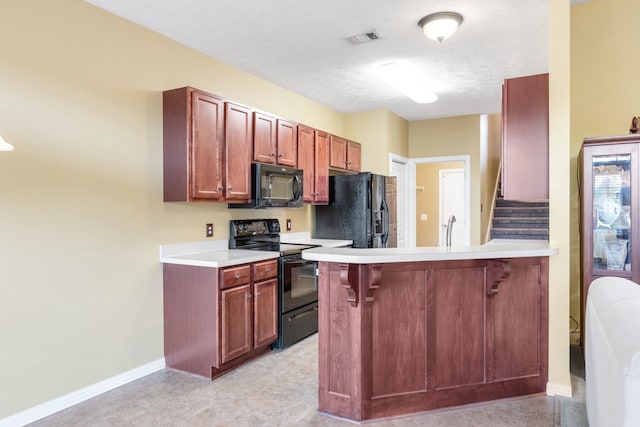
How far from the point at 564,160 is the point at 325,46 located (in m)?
2.07

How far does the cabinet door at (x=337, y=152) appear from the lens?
492 centimetres

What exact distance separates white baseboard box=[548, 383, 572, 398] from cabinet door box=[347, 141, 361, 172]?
3.35 metres

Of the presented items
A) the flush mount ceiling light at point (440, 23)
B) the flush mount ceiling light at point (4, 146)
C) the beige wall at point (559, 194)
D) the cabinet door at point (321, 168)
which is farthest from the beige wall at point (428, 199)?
the flush mount ceiling light at point (4, 146)

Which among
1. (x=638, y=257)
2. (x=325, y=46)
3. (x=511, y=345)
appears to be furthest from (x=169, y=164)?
(x=638, y=257)

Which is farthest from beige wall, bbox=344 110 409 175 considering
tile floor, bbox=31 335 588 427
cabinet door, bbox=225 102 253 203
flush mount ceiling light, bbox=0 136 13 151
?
flush mount ceiling light, bbox=0 136 13 151

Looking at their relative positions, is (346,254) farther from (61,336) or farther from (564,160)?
(61,336)

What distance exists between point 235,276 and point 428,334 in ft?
4.92

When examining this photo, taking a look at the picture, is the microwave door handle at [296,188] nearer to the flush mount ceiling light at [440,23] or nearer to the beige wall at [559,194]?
the flush mount ceiling light at [440,23]

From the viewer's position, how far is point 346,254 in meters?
2.30

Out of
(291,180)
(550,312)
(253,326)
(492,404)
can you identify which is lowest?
(492,404)

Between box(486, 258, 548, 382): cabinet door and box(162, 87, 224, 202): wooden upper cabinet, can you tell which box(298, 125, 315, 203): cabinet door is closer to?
box(162, 87, 224, 202): wooden upper cabinet

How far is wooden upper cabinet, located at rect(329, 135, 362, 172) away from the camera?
4945 mm

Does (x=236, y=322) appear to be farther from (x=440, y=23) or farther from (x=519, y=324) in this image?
(x=440, y=23)

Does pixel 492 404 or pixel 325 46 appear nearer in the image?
pixel 492 404
